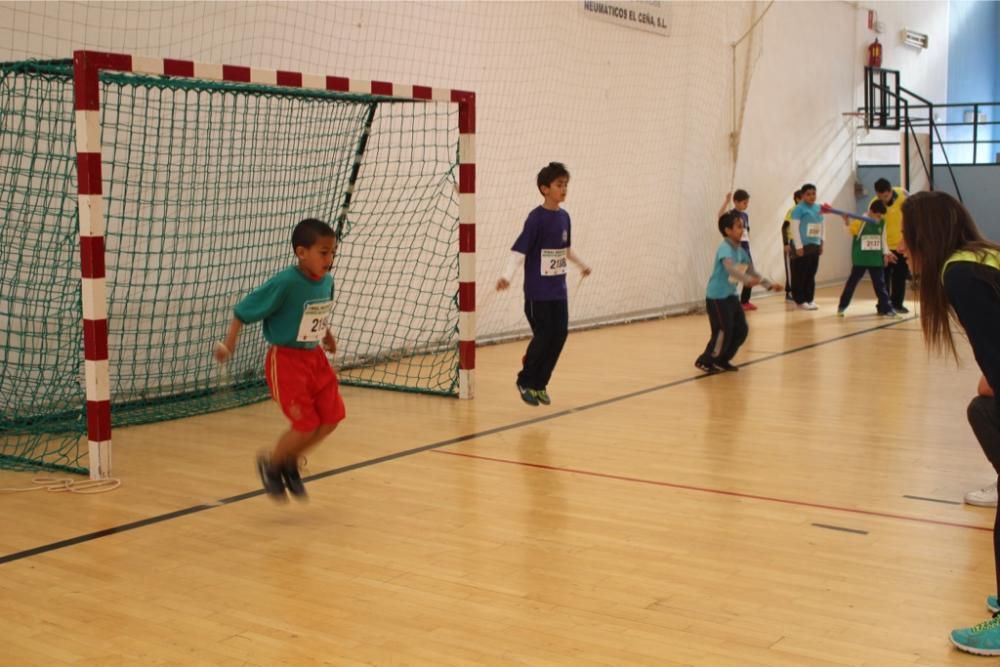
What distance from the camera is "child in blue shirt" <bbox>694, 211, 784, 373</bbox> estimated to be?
8359mm

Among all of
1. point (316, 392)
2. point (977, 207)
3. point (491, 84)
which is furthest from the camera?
point (977, 207)

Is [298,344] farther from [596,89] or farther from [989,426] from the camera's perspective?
[596,89]

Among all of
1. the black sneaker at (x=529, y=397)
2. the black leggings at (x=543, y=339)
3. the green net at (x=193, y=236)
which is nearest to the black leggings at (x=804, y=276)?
the green net at (x=193, y=236)

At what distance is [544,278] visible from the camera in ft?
23.3

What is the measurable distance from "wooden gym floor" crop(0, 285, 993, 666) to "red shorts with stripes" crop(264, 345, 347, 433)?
446 millimetres

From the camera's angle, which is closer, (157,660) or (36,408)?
(157,660)

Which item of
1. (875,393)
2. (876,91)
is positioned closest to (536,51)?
(875,393)

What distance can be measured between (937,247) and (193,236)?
219 inches

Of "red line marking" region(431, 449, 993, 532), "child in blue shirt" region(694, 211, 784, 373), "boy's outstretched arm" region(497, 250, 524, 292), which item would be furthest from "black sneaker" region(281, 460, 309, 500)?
"child in blue shirt" region(694, 211, 784, 373)

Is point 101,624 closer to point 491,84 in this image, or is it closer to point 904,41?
point 491,84

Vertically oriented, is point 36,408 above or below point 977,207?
below

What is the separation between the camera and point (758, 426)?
6.63 metres

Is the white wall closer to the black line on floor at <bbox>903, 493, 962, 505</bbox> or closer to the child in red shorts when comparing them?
the child in red shorts

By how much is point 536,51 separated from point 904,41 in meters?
11.7
